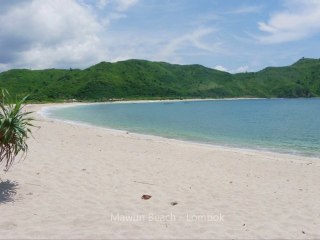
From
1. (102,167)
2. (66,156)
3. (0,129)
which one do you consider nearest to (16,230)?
(0,129)

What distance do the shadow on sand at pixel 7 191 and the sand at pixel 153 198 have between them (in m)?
0.02

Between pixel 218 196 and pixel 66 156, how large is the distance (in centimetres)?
696

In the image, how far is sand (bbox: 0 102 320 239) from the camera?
23.3ft

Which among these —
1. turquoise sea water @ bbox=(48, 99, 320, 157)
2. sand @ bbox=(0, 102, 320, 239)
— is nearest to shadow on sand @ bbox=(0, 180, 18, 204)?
sand @ bbox=(0, 102, 320, 239)

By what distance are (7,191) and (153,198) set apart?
11.9ft

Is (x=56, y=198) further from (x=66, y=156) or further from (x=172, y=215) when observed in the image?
(x=66, y=156)

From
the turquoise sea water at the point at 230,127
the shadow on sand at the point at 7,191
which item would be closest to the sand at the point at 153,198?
the shadow on sand at the point at 7,191

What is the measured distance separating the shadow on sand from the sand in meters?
0.02

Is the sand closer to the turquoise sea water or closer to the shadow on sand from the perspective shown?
the shadow on sand

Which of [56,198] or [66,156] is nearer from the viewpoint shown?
[56,198]

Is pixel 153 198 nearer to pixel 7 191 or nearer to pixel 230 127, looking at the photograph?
pixel 7 191

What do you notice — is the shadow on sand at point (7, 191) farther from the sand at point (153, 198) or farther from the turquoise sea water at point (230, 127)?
the turquoise sea water at point (230, 127)

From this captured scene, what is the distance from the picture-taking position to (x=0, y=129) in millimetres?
8828

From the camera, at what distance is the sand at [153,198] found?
23.3 ft
